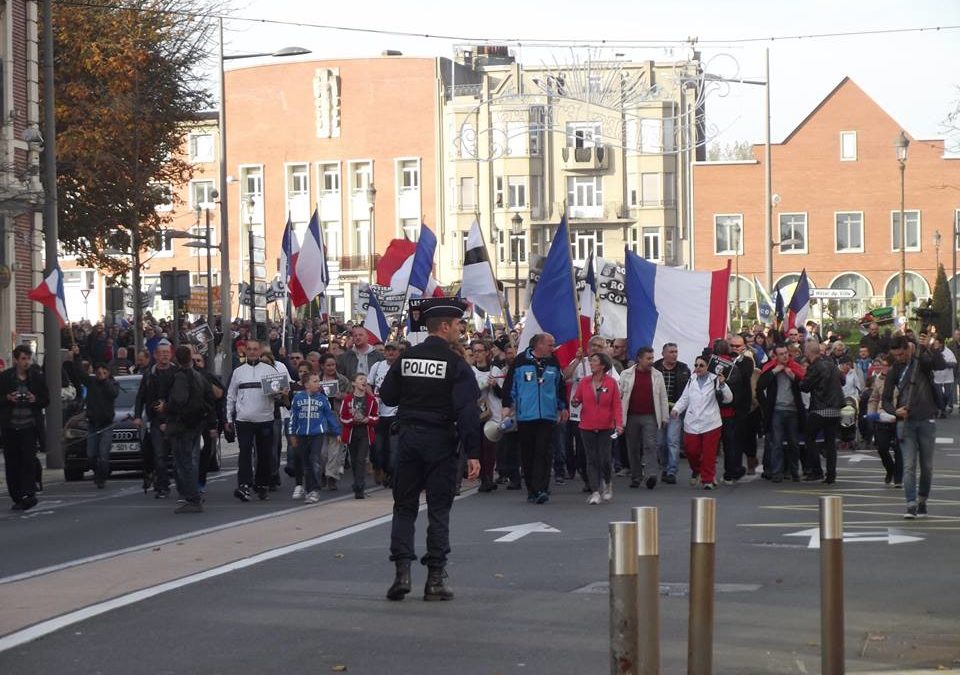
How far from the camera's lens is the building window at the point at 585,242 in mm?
87000

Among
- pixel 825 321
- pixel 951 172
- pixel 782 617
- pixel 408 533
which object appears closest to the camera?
pixel 782 617

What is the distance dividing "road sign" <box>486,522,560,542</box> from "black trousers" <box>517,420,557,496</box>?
93.6 inches

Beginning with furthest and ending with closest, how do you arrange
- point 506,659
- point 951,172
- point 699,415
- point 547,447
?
1. point 951,172
2. point 699,415
3. point 547,447
4. point 506,659

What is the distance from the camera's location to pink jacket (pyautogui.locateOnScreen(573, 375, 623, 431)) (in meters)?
18.8

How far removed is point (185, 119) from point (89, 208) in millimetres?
3091

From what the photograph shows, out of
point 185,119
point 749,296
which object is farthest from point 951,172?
point 185,119

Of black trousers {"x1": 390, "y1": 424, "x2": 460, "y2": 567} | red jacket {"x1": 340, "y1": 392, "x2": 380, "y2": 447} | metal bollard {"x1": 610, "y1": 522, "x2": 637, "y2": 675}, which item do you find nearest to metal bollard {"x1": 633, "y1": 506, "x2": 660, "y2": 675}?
metal bollard {"x1": 610, "y1": 522, "x2": 637, "y2": 675}

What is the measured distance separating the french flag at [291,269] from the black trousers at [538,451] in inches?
471

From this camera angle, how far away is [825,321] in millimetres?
65000

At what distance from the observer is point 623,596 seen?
638 centimetres

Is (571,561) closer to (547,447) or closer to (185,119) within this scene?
(547,447)

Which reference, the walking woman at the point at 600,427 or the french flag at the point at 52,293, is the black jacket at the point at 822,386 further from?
the french flag at the point at 52,293

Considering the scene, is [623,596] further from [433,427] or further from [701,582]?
[433,427]

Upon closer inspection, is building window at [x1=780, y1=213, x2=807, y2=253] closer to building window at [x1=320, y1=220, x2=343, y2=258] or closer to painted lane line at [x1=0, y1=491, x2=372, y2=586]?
building window at [x1=320, y1=220, x2=343, y2=258]
